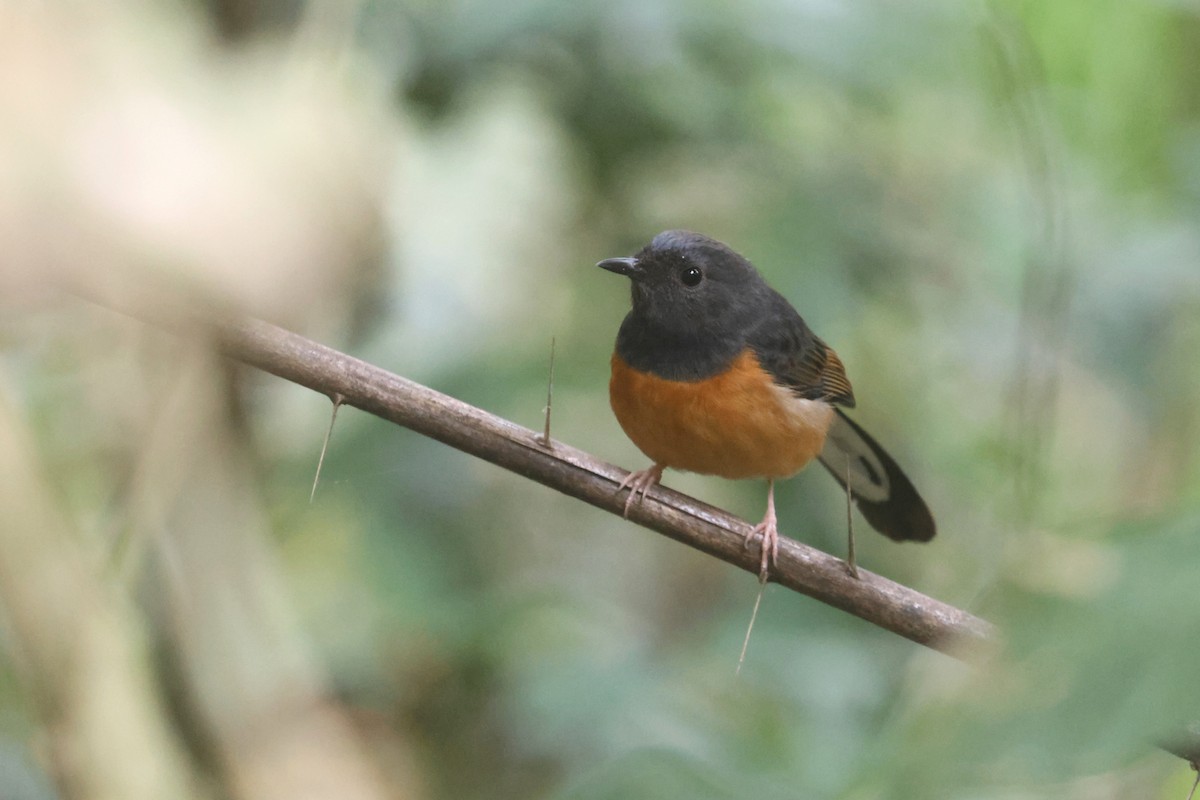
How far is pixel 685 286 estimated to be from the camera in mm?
4574

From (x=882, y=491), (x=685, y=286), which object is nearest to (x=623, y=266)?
(x=685, y=286)

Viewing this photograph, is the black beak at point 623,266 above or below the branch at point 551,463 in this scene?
above

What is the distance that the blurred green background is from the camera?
9.84 feet

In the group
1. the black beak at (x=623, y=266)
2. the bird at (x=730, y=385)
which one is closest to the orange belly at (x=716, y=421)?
the bird at (x=730, y=385)

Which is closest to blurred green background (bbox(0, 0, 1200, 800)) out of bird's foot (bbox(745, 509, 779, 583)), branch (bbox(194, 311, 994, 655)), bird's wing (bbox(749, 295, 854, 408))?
bird's wing (bbox(749, 295, 854, 408))

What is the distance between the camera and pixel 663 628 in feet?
22.8

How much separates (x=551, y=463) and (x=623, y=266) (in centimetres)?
174

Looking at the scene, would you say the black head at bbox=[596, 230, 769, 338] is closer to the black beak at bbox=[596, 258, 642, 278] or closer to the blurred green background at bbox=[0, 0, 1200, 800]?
the black beak at bbox=[596, 258, 642, 278]

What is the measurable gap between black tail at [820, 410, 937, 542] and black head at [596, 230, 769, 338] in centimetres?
81

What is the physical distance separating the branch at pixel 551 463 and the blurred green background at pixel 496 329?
31 centimetres

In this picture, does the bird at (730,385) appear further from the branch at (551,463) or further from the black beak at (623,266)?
the branch at (551,463)

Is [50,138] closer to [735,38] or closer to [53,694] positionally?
[53,694]

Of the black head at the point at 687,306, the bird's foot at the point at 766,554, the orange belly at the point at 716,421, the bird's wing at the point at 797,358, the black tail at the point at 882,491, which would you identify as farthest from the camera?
the black tail at the point at 882,491

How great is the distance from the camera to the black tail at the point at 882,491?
4.85 metres
